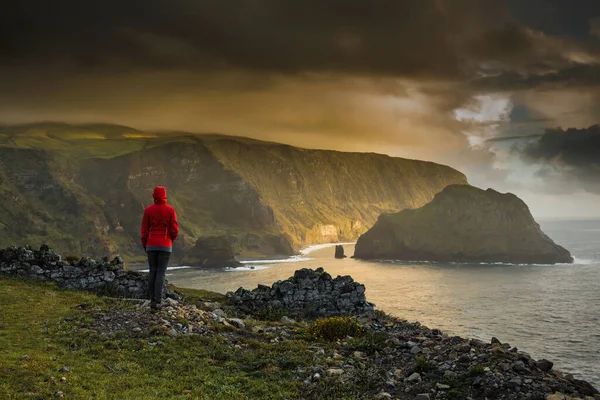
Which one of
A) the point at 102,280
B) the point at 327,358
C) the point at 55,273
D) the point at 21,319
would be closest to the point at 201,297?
the point at 102,280

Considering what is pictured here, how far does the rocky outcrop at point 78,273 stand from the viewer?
29.8m

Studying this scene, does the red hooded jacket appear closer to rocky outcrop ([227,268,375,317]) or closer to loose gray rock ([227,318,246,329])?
loose gray rock ([227,318,246,329])

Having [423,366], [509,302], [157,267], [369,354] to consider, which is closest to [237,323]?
[157,267]

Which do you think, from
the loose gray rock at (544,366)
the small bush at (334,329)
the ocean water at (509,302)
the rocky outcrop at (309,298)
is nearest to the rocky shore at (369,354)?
the loose gray rock at (544,366)

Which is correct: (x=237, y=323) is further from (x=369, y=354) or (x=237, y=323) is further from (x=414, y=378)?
(x=414, y=378)

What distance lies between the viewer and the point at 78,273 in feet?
99.8

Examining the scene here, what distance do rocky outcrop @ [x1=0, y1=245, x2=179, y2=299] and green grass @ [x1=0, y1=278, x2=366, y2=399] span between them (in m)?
8.78

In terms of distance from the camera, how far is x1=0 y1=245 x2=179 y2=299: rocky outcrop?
29828 millimetres

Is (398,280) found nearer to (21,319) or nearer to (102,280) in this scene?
(102,280)

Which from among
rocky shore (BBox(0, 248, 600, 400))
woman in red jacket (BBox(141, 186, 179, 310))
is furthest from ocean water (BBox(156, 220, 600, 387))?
woman in red jacket (BBox(141, 186, 179, 310))

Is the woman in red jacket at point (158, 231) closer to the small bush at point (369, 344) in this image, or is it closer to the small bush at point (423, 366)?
the small bush at point (369, 344)

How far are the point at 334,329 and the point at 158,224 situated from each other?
9.24m

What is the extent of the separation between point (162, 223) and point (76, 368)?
7.46 m

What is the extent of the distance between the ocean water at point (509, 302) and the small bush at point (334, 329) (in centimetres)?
4094
